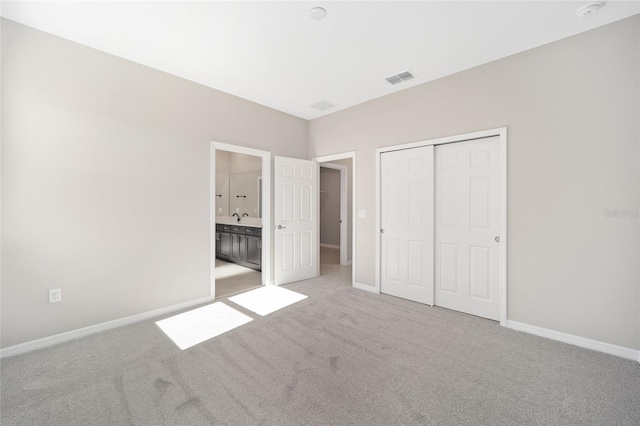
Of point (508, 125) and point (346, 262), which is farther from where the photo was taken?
point (346, 262)

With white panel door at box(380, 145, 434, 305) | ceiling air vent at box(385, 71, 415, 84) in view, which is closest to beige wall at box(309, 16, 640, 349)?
ceiling air vent at box(385, 71, 415, 84)

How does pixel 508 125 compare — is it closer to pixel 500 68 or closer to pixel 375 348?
pixel 500 68

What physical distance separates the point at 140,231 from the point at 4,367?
145cm

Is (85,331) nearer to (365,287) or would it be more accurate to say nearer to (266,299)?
(266,299)

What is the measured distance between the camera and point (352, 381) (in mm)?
1997

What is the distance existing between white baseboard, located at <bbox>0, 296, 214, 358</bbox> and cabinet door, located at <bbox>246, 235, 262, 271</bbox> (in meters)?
1.69

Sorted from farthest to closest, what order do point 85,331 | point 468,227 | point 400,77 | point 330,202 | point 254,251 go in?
point 330,202, point 254,251, point 400,77, point 468,227, point 85,331

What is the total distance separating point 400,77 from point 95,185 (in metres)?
3.66

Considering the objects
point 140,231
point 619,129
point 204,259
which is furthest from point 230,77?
point 619,129

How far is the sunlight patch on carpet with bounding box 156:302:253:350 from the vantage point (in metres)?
2.64

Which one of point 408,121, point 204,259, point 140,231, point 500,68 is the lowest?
point 204,259

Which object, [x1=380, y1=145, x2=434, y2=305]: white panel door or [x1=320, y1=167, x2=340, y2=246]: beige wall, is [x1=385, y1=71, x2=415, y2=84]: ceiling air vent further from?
[x1=320, y1=167, x2=340, y2=246]: beige wall

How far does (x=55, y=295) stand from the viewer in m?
2.57

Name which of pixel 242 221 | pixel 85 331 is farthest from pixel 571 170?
pixel 242 221
